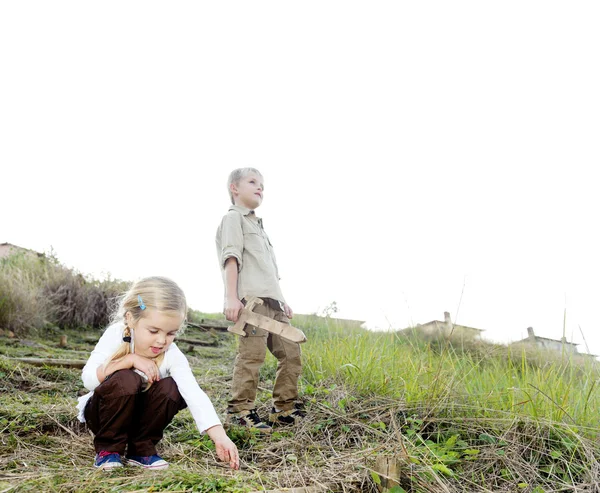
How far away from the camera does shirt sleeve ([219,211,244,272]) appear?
354 centimetres

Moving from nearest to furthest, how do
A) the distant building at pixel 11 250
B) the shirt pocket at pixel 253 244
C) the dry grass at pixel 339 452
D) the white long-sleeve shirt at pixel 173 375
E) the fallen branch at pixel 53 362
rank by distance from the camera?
the dry grass at pixel 339 452
the white long-sleeve shirt at pixel 173 375
the shirt pocket at pixel 253 244
the fallen branch at pixel 53 362
the distant building at pixel 11 250

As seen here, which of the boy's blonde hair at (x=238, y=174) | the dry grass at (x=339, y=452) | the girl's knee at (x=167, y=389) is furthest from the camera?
the boy's blonde hair at (x=238, y=174)

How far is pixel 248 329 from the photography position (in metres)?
3.43

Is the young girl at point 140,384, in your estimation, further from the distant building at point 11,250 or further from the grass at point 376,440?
the distant building at point 11,250

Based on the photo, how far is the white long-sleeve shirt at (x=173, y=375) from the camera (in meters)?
2.50

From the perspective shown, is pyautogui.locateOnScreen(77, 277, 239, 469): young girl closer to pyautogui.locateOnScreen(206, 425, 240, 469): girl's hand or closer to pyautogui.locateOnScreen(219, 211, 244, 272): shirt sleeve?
pyautogui.locateOnScreen(206, 425, 240, 469): girl's hand

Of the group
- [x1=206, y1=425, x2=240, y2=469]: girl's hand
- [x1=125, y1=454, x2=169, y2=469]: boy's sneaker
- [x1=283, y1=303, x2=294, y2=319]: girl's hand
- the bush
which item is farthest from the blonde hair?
the bush

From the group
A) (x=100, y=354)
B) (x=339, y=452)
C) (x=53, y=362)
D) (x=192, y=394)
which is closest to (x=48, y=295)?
(x=53, y=362)

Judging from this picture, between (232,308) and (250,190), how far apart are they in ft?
2.79

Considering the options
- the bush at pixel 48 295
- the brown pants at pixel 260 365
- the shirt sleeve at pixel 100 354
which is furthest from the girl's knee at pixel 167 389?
the bush at pixel 48 295

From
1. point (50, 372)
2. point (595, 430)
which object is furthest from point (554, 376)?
point (50, 372)

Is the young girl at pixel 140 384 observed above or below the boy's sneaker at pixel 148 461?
above

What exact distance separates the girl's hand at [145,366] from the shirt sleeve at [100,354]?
13 cm

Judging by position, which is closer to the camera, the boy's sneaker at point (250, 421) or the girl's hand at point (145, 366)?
the girl's hand at point (145, 366)
